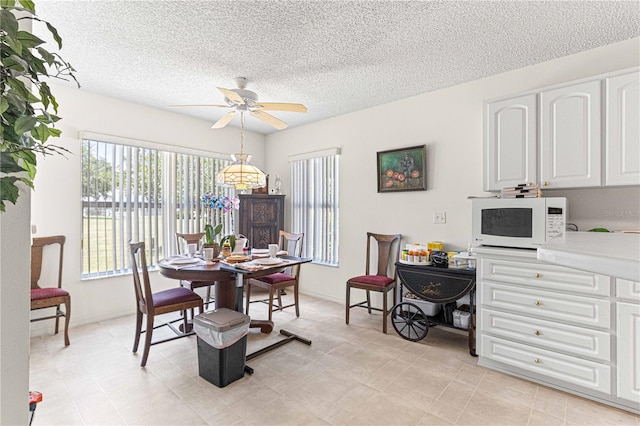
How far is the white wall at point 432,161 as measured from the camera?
2477 millimetres

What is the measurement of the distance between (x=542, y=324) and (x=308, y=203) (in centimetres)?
321

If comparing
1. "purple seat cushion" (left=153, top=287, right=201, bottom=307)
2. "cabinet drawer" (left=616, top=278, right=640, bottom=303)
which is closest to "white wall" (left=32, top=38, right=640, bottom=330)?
"cabinet drawer" (left=616, top=278, right=640, bottom=303)

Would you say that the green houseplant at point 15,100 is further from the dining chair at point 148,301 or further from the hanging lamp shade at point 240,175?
the hanging lamp shade at point 240,175

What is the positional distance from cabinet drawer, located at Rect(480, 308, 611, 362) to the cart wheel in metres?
0.64

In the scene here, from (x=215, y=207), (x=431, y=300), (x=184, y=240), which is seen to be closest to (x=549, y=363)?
(x=431, y=300)

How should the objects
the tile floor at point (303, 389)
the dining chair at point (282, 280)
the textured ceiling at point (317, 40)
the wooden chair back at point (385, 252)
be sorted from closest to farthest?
the tile floor at point (303, 389) → the textured ceiling at point (317, 40) → the dining chair at point (282, 280) → the wooden chair back at point (385, 252)

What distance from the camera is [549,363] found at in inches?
86.3

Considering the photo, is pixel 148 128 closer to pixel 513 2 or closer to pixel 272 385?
pixel 272 385

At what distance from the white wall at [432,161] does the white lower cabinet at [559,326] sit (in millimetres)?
682

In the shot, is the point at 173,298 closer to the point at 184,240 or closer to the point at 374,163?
the point at 184,240

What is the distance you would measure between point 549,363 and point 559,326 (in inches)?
10.9

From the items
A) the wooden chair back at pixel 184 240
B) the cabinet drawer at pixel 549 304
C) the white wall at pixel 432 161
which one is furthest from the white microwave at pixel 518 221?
the wooden chair back at pixel 184 240

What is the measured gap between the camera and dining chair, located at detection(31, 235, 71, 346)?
8.89 ft

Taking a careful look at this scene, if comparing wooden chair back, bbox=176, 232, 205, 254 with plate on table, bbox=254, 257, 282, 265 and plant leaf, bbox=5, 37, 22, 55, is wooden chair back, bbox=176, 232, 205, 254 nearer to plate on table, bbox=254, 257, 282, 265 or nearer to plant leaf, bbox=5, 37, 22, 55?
plate on table, bbox=254, 257, 282, 265
